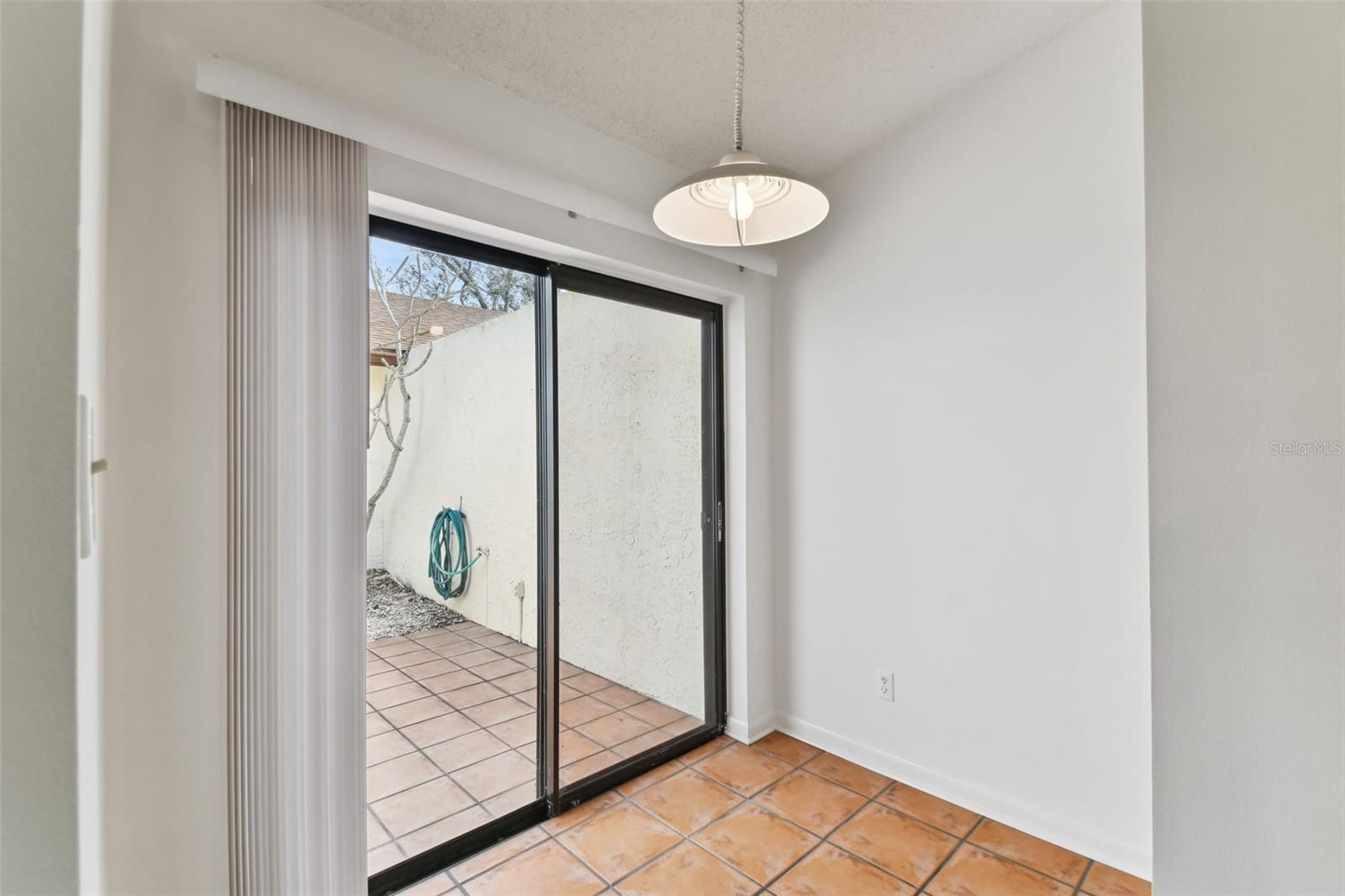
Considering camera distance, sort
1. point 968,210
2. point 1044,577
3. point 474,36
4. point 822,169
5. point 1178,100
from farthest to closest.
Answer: point 822,169
point 968,210
point 1044,577
point 474,36
point 1178,100

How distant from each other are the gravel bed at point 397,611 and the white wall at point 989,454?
1602mm

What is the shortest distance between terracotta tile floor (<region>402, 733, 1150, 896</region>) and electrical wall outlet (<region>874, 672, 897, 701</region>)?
33cm

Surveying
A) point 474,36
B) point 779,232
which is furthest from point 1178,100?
point 474,36

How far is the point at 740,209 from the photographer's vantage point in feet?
4.72

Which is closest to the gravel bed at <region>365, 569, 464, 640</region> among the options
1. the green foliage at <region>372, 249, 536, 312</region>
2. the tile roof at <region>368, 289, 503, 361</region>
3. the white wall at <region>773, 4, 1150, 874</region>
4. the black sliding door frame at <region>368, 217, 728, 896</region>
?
the black sliding door frame at <region>368, 217, 728, 896</region>

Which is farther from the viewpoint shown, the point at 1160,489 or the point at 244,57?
the point at 244,57

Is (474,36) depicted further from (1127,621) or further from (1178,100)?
(1127,621)

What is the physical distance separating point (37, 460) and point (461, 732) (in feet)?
6.44

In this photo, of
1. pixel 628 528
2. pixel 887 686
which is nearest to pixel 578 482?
pixel 628 528

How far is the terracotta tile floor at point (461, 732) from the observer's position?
1964 millimetres

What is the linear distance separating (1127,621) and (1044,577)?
26 cm

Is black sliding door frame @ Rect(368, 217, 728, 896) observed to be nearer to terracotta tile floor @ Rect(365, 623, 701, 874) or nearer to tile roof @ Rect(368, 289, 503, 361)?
terracotta tile floor @ Rect(365, 623, 701, 874)

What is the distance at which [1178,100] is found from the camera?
78 cm

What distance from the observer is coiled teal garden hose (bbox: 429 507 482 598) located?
2.27m
